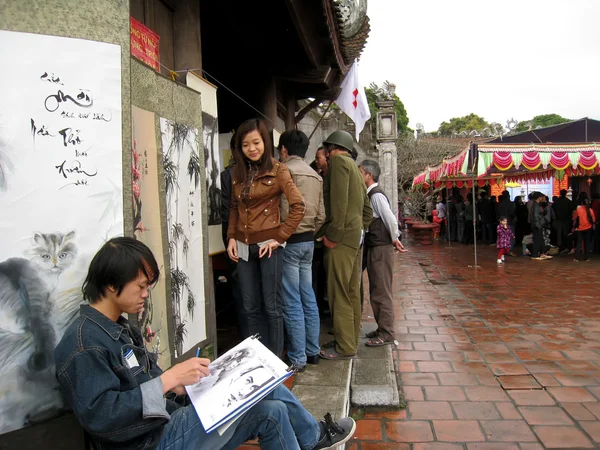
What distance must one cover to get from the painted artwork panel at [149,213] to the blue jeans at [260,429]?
625 millimetres

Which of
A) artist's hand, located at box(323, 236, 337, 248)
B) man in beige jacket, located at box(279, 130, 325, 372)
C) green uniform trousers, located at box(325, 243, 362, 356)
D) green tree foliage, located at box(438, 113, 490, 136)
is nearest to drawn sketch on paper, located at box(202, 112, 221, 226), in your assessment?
man in beige jacket, located at box(279, 130, 325, 372)

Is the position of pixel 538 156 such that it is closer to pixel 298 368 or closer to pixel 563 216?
pixel 563 216

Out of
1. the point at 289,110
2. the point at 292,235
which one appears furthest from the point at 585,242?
the point at 292,235

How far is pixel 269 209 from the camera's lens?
314 cm

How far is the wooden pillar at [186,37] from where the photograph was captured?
3.00m

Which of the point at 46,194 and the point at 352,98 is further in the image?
the point at 352,98

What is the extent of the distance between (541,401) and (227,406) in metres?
2.68

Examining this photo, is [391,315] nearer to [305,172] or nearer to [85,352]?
[305,172]

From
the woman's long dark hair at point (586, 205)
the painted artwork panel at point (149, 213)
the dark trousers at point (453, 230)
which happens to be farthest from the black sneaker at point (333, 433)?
the dark trousers at point (453, 230)

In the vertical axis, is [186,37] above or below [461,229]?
above

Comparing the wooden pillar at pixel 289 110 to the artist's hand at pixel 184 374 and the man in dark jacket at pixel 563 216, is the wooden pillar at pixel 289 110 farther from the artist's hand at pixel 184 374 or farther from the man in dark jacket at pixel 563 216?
the man in dark jacket at pixel 563 216

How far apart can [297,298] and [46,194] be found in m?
1.96

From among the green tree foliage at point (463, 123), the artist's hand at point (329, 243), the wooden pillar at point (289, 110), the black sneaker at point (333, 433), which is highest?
the green tree foliage at point (463, 123)

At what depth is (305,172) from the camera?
135 inches
